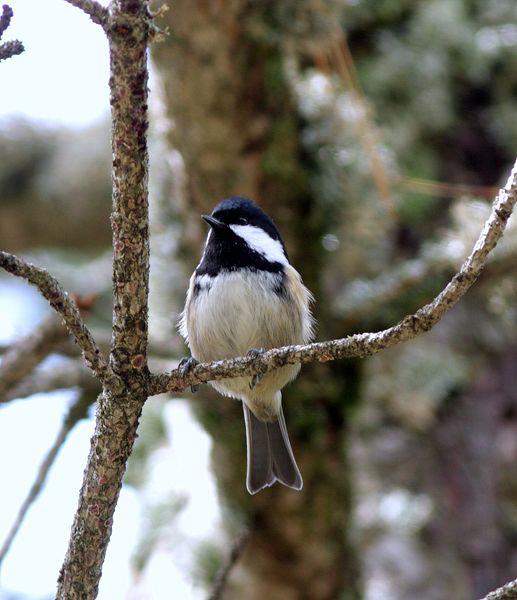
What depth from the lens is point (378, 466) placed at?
462 centimetres

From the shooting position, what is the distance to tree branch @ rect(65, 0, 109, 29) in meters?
1.07

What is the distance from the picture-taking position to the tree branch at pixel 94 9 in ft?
3.52

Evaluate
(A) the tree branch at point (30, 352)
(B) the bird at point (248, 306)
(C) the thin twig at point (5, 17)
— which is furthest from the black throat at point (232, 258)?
(C) the thin twig at point (5, 17)

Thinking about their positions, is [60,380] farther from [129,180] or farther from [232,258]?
[129,180]

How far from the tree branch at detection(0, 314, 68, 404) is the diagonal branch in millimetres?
911

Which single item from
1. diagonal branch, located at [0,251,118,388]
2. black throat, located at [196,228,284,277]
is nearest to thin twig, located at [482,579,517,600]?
diagonal branch, located at [0,251,118,388]

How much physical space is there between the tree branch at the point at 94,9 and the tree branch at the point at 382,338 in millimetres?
568

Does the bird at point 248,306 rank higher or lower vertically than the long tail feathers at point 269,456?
higher

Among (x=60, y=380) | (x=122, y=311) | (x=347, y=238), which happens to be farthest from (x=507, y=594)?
(x=347, y=238)

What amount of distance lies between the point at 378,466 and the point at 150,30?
3.88 metres

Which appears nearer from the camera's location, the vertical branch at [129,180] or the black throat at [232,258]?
the vertical branch at [129,180]

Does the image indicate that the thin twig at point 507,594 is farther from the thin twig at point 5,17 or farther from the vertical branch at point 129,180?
the thin twig at point 5,17

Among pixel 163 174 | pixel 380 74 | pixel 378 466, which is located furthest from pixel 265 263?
pixel 378 466

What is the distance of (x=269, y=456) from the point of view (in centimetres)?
271
